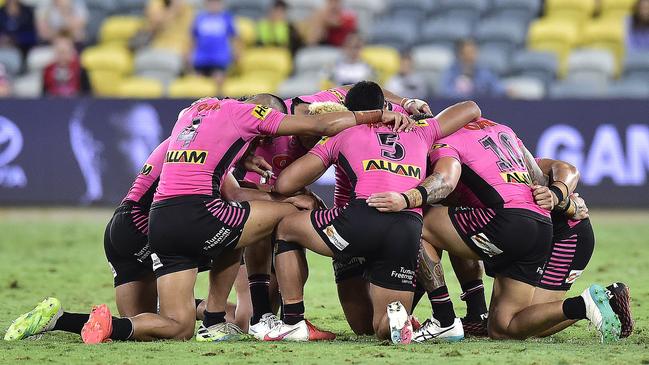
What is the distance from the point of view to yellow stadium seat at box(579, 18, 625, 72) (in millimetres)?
19609

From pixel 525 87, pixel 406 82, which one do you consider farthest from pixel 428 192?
pixel 525 87

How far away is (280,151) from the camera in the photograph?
9367mm

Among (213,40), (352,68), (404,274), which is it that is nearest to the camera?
(404,274)

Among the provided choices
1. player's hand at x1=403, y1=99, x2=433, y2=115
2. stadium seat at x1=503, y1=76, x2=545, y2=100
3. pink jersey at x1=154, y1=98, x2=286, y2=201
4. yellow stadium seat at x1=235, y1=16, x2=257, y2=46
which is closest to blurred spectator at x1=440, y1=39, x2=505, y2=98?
stadium seat at x1=503, y1=76, x2=545, y2=100

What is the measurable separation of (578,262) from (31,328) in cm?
400

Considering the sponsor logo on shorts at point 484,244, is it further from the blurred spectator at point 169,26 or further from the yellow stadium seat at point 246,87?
the blurred spectator at point 169,26

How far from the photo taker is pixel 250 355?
25.2 ft

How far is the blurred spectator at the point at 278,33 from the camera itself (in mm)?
19672

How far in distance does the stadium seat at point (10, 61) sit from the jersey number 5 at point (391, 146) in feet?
42.4

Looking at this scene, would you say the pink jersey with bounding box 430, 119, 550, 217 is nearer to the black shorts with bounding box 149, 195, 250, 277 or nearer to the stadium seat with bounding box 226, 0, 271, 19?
the black shorts with bounding box 149, 195, 250, 277

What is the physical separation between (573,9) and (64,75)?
27.9ft

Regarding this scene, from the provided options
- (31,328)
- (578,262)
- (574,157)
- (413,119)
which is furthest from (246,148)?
(574,157)

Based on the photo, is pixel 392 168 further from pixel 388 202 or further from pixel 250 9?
pixel 250 9

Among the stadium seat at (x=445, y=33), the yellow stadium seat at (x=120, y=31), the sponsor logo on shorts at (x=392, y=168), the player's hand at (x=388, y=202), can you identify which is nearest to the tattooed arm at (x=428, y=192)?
the player's hand at (x=388, y=202)
